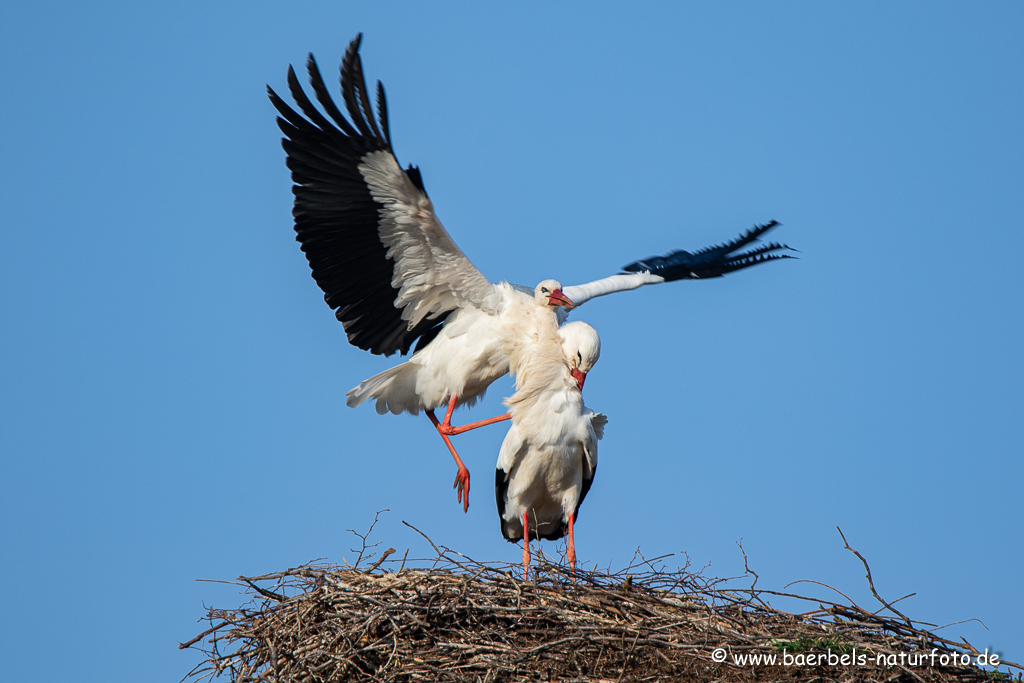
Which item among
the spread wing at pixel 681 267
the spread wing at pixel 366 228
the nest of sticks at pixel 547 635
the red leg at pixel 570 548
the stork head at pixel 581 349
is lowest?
the nest of sticks at pixel 547 635

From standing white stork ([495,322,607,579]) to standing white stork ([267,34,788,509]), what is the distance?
30 centimetres

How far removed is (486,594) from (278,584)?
1.12 metres

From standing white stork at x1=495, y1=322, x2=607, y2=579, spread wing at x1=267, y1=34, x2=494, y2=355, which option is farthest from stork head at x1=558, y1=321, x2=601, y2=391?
spread wing at x1=267, y1=34, x2=494, y2=355

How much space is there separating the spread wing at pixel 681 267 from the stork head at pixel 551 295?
24.6 inches

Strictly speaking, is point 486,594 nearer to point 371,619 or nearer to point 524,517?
point 371,619

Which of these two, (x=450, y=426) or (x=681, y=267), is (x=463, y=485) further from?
(x=681, y=267)

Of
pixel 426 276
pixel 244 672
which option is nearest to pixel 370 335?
pixel 426 276

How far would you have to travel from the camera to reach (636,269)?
10.1 m

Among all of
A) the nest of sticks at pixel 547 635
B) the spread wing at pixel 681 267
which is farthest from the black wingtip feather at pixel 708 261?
the nest of sticks at pixel 547 635

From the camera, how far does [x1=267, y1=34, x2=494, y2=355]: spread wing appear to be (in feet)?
23.0

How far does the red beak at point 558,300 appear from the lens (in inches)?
309

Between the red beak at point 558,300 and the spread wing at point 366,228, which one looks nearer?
the spread wing at point 366,228

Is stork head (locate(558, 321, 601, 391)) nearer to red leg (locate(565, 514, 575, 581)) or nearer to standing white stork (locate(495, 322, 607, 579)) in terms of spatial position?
standing white stork (locate(495, 322, 607, 579))

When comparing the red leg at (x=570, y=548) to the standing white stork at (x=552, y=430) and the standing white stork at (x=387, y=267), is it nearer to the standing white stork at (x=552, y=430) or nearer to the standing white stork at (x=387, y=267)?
the standing white stork at (x=552, y=430)
